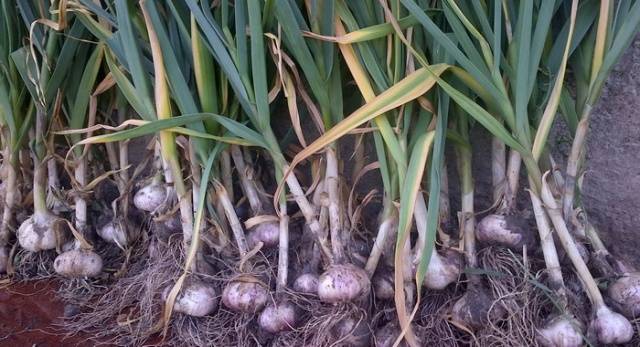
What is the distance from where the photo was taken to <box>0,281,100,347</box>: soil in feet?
4.79

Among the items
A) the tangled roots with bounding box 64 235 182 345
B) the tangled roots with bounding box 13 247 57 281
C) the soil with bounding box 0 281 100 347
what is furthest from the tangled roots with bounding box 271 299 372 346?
the tangled roots with bounding box 13 247 57 281

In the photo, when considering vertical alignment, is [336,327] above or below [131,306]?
above

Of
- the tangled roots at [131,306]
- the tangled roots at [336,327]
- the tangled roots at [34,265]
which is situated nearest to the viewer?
the tangled roots at [336,327]

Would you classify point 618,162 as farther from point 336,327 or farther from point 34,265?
point 34,265

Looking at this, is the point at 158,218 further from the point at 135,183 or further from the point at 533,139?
the point at 533,139

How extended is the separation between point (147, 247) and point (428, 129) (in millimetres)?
764

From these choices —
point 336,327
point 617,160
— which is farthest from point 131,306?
point 617,160

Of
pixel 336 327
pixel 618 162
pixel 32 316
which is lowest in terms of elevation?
pixel 32 316

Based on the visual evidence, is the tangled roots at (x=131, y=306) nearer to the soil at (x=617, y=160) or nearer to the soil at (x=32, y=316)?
the soil at (x=32, y=316)

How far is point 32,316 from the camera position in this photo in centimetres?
156

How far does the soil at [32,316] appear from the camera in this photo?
4.79ft

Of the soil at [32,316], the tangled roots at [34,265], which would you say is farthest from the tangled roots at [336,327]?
the tangled roots at [34,265]

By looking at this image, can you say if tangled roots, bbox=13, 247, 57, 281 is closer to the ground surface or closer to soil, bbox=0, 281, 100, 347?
soil, bbox=0, 281, 100, 347

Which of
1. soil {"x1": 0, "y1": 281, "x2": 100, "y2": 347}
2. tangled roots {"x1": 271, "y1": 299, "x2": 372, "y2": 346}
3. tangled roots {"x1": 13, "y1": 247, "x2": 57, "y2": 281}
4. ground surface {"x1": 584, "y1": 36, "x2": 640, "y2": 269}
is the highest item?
ground surface {"x1": 584, "y1": 36, "x2": 640, "y2": 269}
